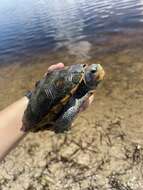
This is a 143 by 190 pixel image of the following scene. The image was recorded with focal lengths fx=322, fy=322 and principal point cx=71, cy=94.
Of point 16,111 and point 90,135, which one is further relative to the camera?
point 90,135

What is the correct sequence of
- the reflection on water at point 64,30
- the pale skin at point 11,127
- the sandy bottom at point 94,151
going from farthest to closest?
the reflection on water at point 64,30
the sandy bottom at point 94,151
the pale skin at point 11,127

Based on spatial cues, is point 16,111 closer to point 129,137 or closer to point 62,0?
point 129,137

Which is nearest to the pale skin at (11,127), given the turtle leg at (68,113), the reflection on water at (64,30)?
the turtle leg at (68,113)

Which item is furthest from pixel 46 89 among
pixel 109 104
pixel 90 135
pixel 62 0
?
pixel 62 0

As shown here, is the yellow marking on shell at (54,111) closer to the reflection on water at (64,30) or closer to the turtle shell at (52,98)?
the turtle shell at (52,98)

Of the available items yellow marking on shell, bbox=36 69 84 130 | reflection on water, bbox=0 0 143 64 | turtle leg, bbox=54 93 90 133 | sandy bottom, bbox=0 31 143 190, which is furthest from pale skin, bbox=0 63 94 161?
reflection on water, bbox=0 0 143 64

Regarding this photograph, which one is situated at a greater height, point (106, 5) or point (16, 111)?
point (16, 111)
